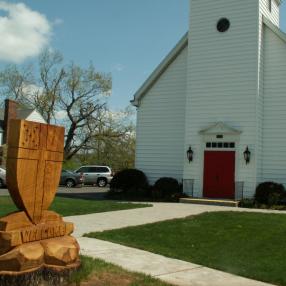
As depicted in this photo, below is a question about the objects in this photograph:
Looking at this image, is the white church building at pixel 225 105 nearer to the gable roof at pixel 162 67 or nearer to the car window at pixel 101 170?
the gable roof at pixel 162 67

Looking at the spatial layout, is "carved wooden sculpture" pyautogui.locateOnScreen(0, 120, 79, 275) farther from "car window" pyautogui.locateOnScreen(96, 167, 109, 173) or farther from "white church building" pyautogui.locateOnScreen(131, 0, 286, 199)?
"car window" pyautogui.locateOnScreen(96, 167, 109, 173)

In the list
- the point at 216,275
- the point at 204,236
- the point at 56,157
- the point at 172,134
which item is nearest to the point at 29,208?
the point at 56,157

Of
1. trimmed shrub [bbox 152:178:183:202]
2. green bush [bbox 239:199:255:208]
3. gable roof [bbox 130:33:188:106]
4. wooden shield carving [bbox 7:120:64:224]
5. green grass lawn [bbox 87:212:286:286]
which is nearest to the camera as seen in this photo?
wooden shield carving [bbox 7:120:64:224]

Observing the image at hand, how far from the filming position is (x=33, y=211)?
698 cm

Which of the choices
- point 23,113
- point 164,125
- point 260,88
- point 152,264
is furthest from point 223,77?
point 23,113

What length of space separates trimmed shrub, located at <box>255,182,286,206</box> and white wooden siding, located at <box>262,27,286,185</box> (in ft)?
2.60

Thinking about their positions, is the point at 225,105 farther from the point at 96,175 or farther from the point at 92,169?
the point at 92,169

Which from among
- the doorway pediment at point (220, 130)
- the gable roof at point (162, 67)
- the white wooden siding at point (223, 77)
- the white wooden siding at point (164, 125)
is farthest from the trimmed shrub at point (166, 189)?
the gable roof at point (162, 67)

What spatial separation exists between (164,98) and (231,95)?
3.92m

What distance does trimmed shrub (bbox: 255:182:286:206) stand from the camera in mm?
19642

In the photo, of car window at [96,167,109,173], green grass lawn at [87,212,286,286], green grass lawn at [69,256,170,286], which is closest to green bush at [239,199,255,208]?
green grass lawn at [87,212,286,286]

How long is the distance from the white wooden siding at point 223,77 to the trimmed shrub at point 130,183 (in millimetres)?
2425

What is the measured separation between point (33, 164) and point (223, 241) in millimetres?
5596

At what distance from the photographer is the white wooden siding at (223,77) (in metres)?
21.0
